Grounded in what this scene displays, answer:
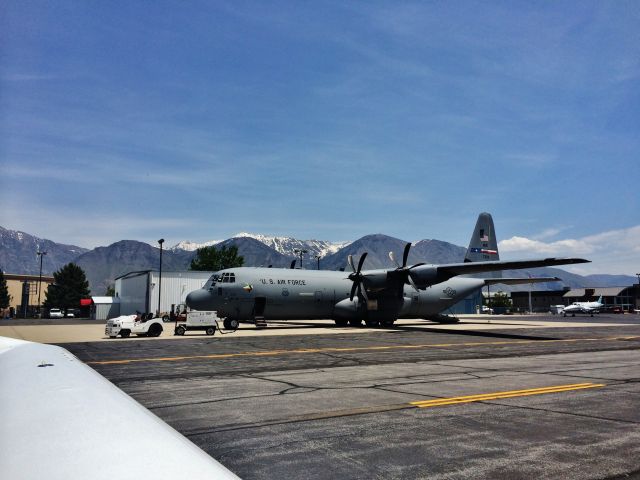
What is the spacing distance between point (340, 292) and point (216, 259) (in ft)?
260

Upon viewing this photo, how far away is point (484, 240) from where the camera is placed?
47.6 m

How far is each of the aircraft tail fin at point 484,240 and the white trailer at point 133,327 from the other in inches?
1168

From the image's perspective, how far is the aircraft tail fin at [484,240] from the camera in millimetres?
47062

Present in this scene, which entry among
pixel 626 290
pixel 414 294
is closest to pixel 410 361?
pixel 414 294

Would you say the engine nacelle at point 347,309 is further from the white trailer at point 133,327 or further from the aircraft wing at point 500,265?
the white trailer at point 133,327

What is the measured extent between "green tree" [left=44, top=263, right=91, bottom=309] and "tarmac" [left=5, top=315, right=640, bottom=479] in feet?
404

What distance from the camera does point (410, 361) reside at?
17.0m

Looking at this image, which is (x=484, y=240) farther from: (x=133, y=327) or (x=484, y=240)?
(x=133, y=327)

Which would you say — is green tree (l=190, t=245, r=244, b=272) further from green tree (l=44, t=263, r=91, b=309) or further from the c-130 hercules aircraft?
the c-130 hercules aircraft

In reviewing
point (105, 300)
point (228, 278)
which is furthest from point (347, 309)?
point (105, 300)

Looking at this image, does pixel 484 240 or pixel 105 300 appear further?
pixel 105 300

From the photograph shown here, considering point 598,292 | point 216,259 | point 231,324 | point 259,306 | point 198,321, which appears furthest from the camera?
point 598,292

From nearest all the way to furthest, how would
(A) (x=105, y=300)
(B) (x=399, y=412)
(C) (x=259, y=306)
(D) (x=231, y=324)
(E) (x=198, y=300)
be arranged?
1. (B) (x=399, y=412)
2. (E) (x=198, y=300)
3. (D) (x=231, y=324)
4. (C) (x=259, y=306)
5. (A) (x=105, y=300)

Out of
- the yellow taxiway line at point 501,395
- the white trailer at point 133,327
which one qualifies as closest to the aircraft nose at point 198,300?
the white trailer at point 133,327
